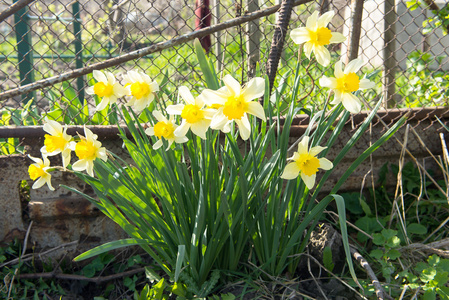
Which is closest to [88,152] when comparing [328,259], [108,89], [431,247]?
[108,89]

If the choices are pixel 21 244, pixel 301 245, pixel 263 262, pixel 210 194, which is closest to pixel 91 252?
pixel 210 194

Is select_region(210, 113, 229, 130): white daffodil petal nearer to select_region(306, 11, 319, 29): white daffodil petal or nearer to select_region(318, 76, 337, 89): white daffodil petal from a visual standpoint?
select_region(318, 76, 337, 89): white daffodil petal

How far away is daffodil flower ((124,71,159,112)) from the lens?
4.60ft

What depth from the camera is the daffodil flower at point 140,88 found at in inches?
55.2

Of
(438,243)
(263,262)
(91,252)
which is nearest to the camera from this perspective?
(91,252)

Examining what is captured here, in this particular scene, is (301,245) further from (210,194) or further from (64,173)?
(64,173)

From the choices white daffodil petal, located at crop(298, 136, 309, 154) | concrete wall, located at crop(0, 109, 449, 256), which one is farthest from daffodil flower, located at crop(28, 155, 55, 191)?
white daffodil petal, located at crop(298, 136, 309, 154)

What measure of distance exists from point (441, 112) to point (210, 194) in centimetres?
173

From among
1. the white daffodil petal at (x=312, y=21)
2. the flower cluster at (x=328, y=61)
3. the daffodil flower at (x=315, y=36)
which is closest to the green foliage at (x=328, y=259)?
the flower cluster at (x=328, y=61)

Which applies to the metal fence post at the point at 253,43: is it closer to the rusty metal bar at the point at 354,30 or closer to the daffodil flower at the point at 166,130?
the rusty metal bar at the point at 354,30

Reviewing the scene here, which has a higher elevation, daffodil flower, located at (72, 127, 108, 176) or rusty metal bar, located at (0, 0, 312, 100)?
rusty metal bar, located at (0, 0, 312, 100)

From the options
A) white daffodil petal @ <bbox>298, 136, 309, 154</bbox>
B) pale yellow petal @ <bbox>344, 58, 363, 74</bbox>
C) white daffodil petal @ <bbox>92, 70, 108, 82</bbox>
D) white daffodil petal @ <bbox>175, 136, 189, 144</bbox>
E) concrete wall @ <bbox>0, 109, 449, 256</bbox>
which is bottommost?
concrete wall @ <bbox>0, 109, 449, 256</bbox>

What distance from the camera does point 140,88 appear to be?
1.40 metres

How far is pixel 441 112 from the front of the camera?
8.62ft
